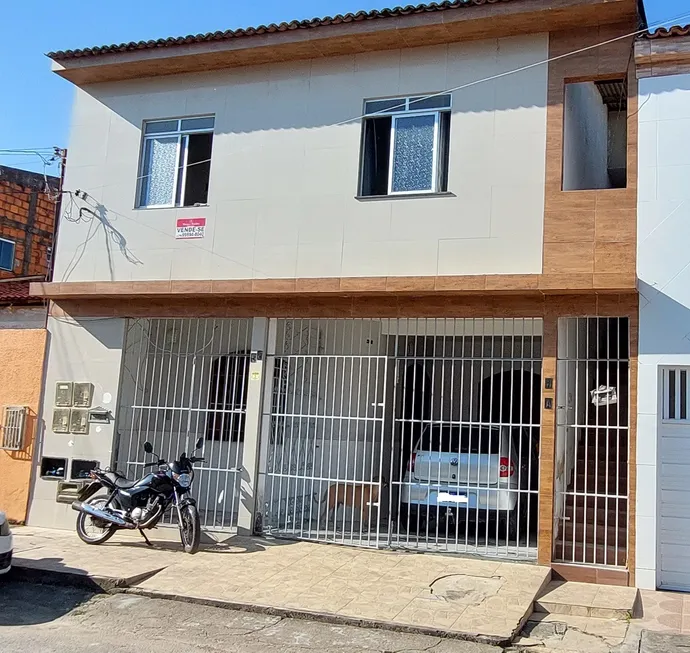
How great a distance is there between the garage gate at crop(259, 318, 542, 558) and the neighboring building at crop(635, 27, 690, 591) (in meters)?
1.29

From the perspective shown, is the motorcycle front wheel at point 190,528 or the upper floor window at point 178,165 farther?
the upper floor window at point 178,165

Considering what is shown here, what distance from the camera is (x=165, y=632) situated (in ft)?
21.5

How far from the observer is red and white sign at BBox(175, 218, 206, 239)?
411 inches

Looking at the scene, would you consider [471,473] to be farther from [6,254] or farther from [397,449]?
[6,254]

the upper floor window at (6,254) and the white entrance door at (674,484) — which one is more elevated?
the upper floor window at (6,254)

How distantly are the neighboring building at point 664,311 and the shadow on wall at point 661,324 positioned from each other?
0.03 ft

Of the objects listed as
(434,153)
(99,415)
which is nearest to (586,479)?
(434,153)

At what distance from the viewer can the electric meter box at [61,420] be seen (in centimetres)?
1080

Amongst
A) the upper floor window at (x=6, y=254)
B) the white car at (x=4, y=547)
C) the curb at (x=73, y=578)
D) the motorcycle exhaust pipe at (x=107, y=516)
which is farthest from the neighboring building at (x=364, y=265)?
the upper floor window at (x=6, y=254)

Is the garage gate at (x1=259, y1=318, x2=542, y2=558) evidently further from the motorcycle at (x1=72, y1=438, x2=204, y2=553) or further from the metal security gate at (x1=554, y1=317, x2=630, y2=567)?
the motorcycle at (x1=72, y1=438, x2=204, y2=553)

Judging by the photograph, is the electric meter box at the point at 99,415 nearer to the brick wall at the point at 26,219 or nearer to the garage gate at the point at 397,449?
the garage gate at the point at 397,449

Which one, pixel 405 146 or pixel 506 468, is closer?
pixel 506 468

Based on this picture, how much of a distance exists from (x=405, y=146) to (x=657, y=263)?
11.0 feet

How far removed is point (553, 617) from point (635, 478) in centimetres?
181
